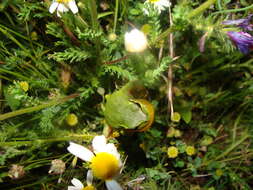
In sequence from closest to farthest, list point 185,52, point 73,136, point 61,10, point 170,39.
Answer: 1. point 61,10
2. point 73,136
3. point 170,39
4. point 185,52

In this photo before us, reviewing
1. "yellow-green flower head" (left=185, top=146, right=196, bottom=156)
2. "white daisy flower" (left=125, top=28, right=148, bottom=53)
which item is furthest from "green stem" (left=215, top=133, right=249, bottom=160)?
"white daisy flower" (left=125, top=28, right=148, bottom=53)

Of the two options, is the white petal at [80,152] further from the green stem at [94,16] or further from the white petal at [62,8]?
the white petal at [62,8]

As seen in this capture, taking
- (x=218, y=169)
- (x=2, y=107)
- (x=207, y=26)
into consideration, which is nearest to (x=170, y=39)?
(x=207, y=26)

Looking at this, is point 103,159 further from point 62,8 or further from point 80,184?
point 62,8

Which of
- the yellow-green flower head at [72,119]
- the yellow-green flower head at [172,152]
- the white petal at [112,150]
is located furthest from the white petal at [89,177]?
the yellow-green flower head at [172,152]

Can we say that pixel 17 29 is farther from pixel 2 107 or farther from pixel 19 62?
pixel 2 107

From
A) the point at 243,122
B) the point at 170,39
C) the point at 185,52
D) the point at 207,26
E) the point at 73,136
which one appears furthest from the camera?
the point at 243,122

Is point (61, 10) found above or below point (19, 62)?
above

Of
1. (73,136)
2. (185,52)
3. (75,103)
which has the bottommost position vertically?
(73,136)
